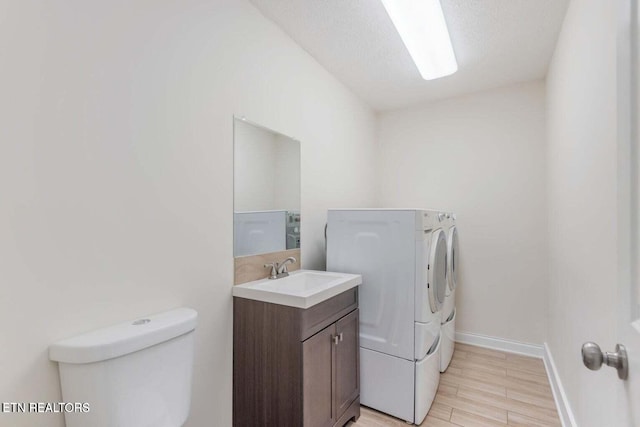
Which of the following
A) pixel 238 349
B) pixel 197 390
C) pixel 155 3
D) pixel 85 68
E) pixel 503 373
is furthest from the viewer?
pixel 503 373

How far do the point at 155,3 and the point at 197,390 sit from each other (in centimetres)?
179

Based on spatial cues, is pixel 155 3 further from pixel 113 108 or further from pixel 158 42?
pixel 113 108

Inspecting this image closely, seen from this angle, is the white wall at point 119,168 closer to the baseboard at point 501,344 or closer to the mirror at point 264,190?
the mirror at point 264,190

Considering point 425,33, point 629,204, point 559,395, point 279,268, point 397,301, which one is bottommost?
point 559,395

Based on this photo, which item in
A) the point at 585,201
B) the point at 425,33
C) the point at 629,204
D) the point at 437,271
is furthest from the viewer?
the point at 437,271

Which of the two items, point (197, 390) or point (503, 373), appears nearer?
point (197, 390)

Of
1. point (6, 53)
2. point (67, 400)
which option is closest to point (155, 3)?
point (6, 53)

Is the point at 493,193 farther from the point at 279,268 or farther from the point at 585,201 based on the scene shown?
the point at 279,268

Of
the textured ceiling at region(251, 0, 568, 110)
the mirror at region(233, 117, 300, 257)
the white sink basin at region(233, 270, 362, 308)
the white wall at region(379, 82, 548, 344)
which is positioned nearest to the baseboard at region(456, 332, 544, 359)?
the white wall at region(379, 82, 548, 344)

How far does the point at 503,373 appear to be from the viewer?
2.48m

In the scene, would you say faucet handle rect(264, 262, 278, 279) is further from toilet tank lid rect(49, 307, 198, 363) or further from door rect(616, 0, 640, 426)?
door rect(616, 0, 640, 426)

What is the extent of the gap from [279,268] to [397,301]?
0.79m

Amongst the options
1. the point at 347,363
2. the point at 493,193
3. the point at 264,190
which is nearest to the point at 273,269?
the point at 264,190

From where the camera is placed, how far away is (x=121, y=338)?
1041 millimetres
